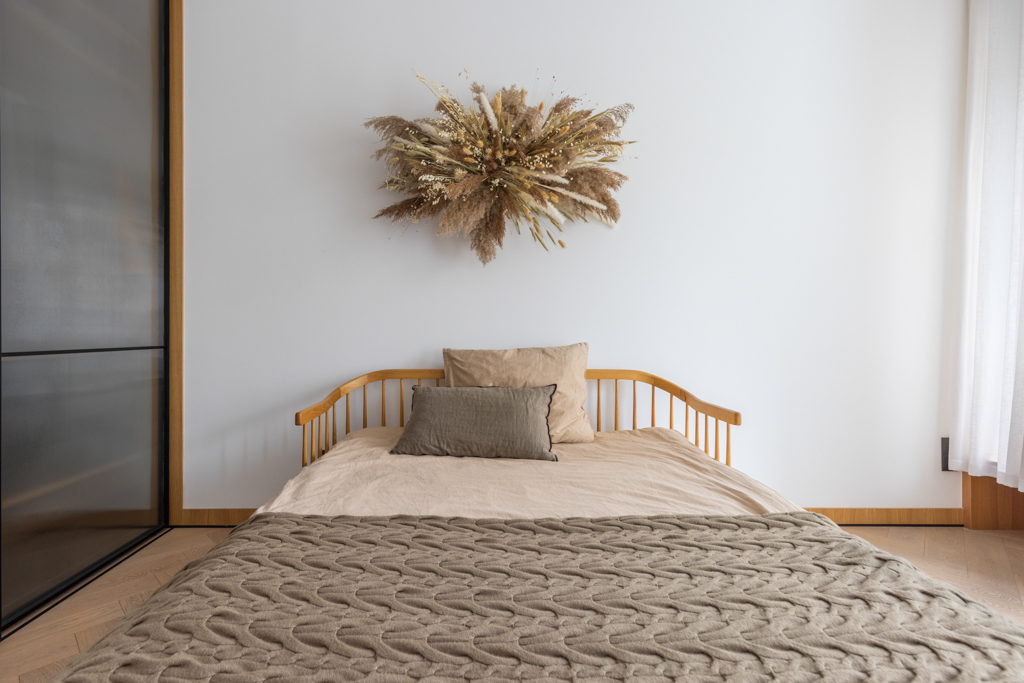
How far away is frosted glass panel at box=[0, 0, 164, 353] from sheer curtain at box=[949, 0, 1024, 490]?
3.69m

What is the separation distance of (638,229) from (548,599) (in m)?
1.94

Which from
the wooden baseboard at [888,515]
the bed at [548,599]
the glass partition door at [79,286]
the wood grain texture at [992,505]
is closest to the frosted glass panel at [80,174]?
the glass partition door at [79,286]

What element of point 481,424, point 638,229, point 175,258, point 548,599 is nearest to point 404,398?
point 481,424

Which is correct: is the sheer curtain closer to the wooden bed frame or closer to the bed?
the wooden bed frame

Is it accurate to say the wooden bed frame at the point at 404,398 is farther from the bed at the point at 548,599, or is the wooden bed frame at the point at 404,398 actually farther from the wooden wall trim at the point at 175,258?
the bed at the point at 548,599

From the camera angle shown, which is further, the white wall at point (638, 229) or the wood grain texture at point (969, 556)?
the white wall at point (638, 229)

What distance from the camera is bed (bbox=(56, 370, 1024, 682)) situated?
0.72 metres

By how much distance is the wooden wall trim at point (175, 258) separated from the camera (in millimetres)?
2441

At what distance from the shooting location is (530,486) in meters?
1.60

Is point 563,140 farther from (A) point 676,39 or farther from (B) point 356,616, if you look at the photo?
(B) point 356,616

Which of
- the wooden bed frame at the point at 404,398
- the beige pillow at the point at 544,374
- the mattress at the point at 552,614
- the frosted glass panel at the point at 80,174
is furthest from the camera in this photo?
the wooden bed frame at the point at 404,398

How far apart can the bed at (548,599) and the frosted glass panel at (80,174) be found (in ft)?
3.80

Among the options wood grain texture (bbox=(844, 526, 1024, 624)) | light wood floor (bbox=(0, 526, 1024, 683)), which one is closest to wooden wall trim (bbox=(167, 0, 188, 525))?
light wood floor (bbox=(0, 526, 1024, 683))

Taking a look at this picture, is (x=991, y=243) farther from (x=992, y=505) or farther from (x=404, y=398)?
(x=404, y=398)
